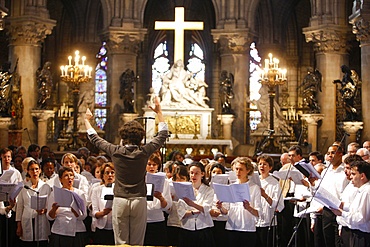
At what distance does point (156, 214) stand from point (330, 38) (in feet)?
50.5

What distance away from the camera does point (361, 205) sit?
25.7ft

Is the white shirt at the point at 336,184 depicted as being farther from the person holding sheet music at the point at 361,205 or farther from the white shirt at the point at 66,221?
the white shirt at the point at 66,221

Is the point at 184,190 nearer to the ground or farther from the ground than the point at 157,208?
farther from the ground

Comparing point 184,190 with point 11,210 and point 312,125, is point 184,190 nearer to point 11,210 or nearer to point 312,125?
point 11,210

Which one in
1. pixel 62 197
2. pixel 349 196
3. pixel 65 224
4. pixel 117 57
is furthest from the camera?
pixel 117 57

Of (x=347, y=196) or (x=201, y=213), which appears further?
(x=201, y=213)

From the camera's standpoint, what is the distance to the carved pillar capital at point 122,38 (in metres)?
25.3

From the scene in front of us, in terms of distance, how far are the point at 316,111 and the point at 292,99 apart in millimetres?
9121

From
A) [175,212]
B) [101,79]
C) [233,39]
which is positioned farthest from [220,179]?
[101,79]

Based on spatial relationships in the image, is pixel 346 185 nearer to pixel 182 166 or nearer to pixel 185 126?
pixel 182 166

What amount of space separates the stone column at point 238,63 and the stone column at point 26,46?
6195 millimetres

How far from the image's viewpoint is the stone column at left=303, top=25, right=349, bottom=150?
23.3 meters

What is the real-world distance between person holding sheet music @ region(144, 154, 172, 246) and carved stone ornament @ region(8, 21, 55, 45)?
14.8 m

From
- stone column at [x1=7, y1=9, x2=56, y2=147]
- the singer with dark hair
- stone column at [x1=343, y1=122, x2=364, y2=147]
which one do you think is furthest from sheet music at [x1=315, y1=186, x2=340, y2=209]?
stone column at [x1=7, y1=9, x2=56, y2=147]
